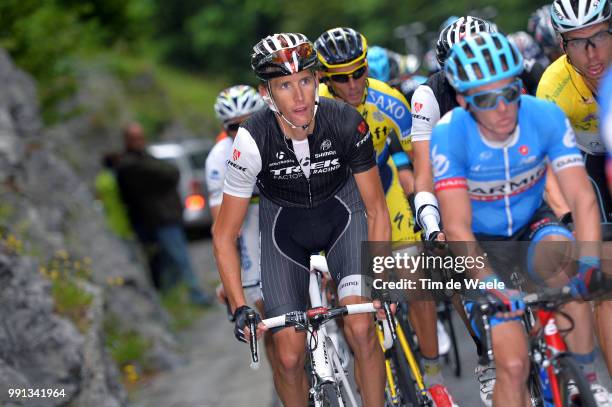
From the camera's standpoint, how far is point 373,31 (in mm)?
46156

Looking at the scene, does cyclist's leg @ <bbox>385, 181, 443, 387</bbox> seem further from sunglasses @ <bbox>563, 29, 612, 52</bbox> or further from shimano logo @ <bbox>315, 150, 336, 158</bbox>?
sunglasses @ <bbox>563, 29, 612, 52</bbox>

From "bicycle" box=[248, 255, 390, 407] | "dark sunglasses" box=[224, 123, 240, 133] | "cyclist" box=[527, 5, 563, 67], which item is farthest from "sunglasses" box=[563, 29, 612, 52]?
"cyclist" box=[527, 5, 563, 67]

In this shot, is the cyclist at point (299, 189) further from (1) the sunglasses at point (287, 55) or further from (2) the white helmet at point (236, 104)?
(2) the white helmet at point (236, 104)

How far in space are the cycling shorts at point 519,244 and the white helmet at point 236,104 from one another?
3368 millimetres

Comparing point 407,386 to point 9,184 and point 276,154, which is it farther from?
point 9,184

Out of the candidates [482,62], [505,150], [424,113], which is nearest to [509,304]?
[505,150]

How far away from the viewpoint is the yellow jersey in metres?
6.79

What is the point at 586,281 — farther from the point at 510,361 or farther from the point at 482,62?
the point at 482,62

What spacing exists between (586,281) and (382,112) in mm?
3016

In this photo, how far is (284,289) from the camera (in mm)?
6730

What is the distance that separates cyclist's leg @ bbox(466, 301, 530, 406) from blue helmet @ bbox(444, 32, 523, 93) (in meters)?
1.17

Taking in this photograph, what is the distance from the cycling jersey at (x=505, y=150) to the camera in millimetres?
5672

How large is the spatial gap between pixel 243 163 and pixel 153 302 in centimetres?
728

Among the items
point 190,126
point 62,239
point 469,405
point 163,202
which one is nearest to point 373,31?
point 190,126
